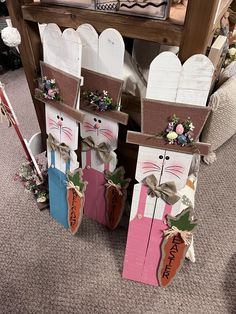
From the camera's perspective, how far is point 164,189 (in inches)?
33.9

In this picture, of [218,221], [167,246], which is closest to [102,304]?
[167,246]

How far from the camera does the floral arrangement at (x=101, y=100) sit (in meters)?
0.89

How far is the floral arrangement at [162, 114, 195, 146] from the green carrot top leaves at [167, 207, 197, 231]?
0.21 metres

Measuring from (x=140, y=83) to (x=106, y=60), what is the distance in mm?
184

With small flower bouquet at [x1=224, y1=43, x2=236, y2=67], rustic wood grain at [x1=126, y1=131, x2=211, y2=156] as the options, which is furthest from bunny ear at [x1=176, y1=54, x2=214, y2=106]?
small flower bouquet at [x1=224, y1=43, x2=236, y2=67]

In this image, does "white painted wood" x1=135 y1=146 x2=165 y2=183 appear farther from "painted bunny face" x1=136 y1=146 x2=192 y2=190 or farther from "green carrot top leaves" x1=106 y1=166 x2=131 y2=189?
"green carrot top leaves" x1=106 y1=166 x2=131 y2=189

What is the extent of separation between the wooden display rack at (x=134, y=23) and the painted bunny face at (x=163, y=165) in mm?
248

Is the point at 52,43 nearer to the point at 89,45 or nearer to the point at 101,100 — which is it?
the point at 89,45

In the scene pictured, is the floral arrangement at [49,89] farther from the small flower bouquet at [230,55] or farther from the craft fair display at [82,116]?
the small flower bouquet at [230,55]

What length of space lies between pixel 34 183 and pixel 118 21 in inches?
32.1

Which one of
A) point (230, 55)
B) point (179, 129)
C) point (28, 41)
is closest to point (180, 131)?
point (179, 129)

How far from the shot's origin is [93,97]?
91 centimetres

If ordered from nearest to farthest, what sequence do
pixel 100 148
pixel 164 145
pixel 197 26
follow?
1. pixel 197 26
2. pixel 164 145
3. pixel 100 148

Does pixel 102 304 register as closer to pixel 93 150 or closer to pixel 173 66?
pixel 93 150
